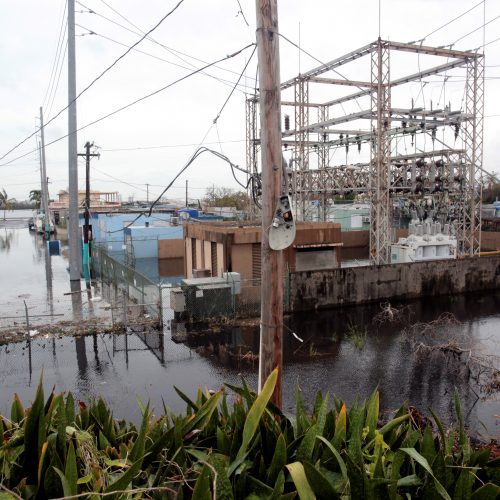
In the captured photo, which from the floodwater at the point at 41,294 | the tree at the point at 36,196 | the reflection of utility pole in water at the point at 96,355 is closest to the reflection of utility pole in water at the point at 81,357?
the reflection of utility pole in water at the point at 96,355

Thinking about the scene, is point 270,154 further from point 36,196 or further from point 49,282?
point 36,196

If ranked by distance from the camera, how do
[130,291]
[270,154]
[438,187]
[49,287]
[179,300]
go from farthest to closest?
[438,187], [49,287], [130,291], [179,300], [270,154]

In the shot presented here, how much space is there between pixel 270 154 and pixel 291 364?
305 inches

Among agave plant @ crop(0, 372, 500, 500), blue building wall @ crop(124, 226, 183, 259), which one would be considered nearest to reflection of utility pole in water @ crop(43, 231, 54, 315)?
blue building wall @ crop(124, 226, 183, 259)

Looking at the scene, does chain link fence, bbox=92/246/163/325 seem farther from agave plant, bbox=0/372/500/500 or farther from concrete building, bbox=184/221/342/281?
agave plant, bbox=0/372/500/500

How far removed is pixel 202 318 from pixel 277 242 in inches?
426

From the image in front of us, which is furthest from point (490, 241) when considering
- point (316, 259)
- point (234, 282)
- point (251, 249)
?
point (234, 282)

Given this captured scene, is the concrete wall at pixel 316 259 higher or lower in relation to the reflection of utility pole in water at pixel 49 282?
higher

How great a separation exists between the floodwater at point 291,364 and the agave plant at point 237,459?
500 centimetres

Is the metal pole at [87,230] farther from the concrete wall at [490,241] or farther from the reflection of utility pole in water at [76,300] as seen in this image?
the concrete wall at [490,241]

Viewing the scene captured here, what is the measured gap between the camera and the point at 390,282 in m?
20.2

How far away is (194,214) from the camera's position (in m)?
49.9

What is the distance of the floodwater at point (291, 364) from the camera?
10461mm

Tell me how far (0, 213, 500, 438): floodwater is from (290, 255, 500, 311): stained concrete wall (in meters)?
1.05
